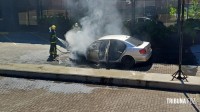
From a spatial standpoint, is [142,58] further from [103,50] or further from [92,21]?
→ [92,21]

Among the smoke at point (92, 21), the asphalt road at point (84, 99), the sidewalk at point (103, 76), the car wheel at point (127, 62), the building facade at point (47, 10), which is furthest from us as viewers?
the building facade at point (47, 10)

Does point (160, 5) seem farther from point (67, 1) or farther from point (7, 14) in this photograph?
point (7, 14)

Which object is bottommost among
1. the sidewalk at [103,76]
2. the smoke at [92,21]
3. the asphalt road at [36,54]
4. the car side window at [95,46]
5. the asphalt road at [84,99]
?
the asphalt road at [84,99]

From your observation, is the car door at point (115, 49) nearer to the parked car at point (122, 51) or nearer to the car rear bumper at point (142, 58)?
the parked car at point (122, 51)

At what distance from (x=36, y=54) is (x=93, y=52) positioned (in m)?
4.43

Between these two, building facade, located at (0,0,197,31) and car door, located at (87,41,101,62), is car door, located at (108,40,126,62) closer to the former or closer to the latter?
car door, located at (87,41,101,62)

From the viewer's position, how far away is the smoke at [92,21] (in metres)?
16.3

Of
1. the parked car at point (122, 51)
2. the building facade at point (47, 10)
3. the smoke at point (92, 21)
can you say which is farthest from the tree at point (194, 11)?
the parked car at point (122, 51)

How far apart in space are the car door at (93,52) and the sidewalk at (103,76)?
1.31 m

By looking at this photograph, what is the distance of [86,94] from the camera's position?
10.1 metres

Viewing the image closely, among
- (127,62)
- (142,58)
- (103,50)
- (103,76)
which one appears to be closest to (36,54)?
(103,50)

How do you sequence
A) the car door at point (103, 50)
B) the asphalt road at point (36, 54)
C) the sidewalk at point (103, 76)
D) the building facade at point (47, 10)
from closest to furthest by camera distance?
the sidewalk at point (103, 76), the asphalt road at point (36, 54), the car door at point (103, 50), the building facade at point (47, 10)

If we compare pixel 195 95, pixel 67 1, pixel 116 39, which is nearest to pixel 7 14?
pixel 67 1

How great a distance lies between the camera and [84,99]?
9.58m
